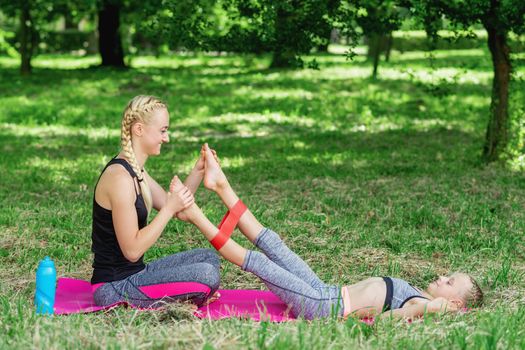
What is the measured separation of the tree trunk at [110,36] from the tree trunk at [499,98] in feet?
47.4

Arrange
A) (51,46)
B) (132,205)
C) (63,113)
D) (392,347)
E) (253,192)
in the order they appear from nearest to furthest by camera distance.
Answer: (392,347) < (132,205) < (253,192) < (63,113) < (51,46)

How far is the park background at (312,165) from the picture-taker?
13.5ft

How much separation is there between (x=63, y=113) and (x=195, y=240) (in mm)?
8317

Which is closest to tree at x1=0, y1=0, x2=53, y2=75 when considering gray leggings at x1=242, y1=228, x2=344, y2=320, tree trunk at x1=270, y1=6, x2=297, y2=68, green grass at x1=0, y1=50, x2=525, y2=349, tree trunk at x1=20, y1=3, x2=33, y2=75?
tree trunk at x1=20, y1=3, x2=33, y2=75

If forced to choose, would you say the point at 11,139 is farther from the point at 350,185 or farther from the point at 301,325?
the point at 301,325

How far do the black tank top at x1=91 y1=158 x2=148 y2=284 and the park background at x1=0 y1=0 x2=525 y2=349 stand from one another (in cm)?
31

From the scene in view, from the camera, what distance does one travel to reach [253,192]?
841 cm

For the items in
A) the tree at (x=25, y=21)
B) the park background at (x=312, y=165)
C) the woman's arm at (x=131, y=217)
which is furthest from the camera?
the tree at (x=25, y=21)

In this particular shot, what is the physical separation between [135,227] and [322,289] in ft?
3.69

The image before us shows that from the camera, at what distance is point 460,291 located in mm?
4844

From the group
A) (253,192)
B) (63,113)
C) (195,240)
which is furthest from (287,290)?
(63,113)

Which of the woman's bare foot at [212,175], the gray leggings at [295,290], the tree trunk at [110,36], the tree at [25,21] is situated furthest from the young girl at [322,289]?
the tree trunk at [110,36]

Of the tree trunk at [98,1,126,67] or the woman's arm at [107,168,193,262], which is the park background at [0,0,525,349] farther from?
the tree trunk at [98,1,126,67]

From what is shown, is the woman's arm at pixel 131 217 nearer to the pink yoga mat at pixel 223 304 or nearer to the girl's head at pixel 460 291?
the pink yoga mat at pixel 223 304
